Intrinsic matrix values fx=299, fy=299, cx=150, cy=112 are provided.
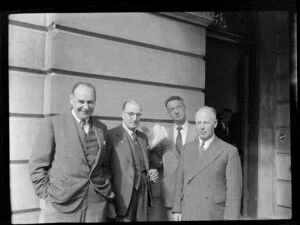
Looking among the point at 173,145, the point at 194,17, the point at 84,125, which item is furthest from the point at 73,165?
the point at 194,17

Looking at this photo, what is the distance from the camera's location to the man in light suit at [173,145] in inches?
123

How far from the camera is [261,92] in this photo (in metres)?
3.34

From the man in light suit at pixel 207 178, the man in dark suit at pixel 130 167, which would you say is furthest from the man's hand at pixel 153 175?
the man in light suit at pixel 207 178

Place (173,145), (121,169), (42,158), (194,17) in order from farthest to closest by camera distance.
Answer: (194,17) < (173,145) < (121,169) < (42,158)

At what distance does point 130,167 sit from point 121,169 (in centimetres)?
9

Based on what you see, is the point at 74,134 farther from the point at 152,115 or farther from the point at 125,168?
the point at 152,115

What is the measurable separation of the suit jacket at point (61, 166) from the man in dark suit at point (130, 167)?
8.3 inches

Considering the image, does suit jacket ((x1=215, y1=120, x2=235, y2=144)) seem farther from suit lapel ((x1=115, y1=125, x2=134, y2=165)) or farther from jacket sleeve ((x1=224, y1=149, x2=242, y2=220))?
suit lapel ((x1=115, y1=125, x2=134, y2=165))

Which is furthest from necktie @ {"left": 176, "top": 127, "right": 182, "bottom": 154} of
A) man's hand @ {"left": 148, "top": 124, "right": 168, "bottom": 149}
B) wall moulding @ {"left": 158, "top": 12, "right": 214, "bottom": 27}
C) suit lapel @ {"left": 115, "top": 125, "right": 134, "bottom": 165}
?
wall moulding @ {"left": 158, "top": 12, "right": 214, "bottom": 27}

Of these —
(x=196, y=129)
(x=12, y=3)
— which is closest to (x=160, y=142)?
(x=196, y=129)

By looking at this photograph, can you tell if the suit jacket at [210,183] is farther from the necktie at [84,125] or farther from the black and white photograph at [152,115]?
the necktie at [84,125]

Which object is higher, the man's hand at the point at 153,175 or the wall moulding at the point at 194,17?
the wall moulding at the point at 194,17

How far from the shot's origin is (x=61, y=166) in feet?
9.59

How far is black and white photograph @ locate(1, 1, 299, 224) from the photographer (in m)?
2.94
